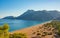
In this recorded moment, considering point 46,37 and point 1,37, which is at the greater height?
point 1,37

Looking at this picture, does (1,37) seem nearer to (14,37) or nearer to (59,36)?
(14,37)

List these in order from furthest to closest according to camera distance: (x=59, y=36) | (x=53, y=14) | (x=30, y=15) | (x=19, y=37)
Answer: (x=30, y=15)
(x=53, y=14)
(x=59, y=36)
(x=19, y=37)

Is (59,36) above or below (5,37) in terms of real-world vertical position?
below

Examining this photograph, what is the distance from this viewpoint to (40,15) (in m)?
172

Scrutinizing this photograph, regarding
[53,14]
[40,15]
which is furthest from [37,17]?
[53,14]

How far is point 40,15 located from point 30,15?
2014 centimetres

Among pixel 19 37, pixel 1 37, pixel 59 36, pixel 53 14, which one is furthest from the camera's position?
pixel 53 14

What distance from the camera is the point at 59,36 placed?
18.8 m

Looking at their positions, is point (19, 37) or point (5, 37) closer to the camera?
point (5, 37)

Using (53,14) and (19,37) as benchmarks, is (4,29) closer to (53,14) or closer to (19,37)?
(19,37)

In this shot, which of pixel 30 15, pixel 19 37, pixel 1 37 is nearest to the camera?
pixel 1 37

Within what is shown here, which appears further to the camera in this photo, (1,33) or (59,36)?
(59,36)

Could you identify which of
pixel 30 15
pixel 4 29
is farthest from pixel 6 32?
pixel 30 15

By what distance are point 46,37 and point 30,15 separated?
561ft
